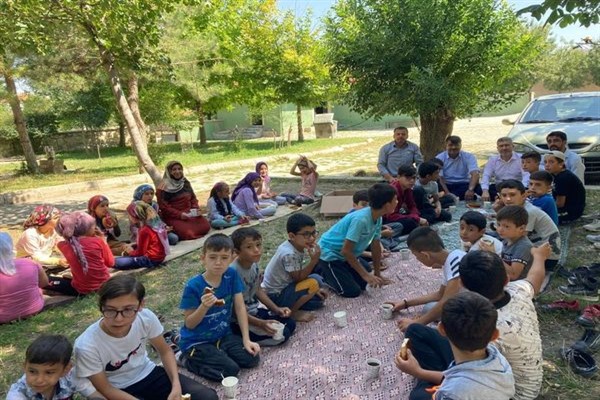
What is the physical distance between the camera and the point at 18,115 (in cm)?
1414

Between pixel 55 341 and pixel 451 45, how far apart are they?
827 cm

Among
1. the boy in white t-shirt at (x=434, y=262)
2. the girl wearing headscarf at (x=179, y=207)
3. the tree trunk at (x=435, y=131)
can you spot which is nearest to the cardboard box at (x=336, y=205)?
the girl wearing headscarf at (x=179, y=207)

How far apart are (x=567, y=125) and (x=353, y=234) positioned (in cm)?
608

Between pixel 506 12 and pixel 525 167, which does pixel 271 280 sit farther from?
pixel 506 12

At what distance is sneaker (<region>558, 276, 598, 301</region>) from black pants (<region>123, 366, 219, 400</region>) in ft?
10.4

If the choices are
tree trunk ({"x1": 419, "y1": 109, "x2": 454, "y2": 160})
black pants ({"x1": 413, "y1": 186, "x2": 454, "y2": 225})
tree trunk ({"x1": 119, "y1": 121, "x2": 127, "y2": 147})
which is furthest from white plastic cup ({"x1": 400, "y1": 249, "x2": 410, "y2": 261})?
tree trunk ({"x1": 119, "y1": 121, "x2": 127, "y2": 147})

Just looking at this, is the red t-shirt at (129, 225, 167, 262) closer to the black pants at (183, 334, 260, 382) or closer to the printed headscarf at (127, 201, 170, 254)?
the printed headscarf at (127, 201, 170, 254)

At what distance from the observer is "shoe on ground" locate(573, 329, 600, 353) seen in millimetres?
3158

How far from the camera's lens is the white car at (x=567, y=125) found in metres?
7.69

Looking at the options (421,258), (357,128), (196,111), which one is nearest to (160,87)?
(196,111)

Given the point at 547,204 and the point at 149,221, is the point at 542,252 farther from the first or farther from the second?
the point at 149,221

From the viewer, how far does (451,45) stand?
855 cm

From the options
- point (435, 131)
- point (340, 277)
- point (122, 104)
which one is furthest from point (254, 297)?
point (435, 131)

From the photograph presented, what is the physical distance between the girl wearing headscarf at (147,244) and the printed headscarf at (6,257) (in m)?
1.53
